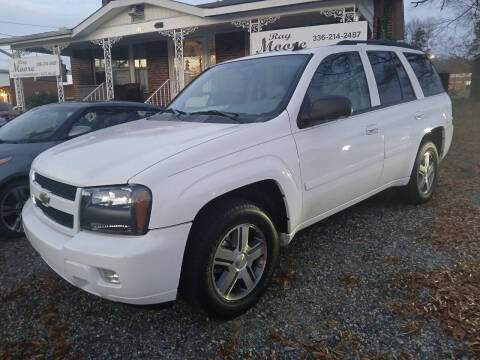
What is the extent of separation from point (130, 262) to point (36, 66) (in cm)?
1627

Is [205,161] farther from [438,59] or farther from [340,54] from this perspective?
[438,59]

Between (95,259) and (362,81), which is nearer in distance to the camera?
(95,259)

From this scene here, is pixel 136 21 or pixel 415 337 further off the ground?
pixel 136 21

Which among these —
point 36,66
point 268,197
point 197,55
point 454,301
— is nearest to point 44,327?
point 268,197

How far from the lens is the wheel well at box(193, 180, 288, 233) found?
276 cm

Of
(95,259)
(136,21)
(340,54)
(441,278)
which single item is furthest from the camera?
(136,21)

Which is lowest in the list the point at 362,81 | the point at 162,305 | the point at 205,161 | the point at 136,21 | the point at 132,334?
the point at 132,334

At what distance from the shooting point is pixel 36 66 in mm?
15672

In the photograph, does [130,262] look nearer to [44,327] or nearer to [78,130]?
[44,327]

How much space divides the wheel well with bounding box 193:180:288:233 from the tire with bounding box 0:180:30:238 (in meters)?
2.86

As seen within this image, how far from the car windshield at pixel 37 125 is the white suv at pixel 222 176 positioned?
1849mm

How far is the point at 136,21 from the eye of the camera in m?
14.3

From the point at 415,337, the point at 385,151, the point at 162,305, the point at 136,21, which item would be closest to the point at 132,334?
the point at 162,305

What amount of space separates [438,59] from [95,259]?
1747 inches
